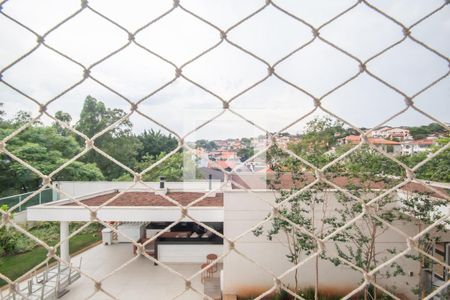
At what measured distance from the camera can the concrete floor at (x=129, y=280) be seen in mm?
5195

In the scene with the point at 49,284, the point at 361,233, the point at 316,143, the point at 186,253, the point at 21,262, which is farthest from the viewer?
the point at 186,253

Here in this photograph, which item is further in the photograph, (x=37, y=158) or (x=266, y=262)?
(x=37, y=158)

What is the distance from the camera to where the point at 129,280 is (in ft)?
19.7


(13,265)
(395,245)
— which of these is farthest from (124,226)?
(395,245)

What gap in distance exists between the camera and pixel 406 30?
24.1 inches

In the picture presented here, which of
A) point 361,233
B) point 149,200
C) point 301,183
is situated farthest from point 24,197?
point 361,233

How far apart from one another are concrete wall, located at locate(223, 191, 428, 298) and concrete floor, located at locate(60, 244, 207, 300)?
772 millimetres

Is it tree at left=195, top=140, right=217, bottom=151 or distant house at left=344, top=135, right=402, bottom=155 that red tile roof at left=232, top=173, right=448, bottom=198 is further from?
tree at left=195, top=140, right=217, bottom=151

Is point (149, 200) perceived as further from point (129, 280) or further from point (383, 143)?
point (383, 143)

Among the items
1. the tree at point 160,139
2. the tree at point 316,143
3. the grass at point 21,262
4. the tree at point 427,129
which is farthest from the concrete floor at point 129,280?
the tree at point 427,129

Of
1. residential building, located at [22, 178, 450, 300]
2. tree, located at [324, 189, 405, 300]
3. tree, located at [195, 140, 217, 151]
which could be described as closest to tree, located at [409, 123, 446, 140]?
tree, located at [195, 140, 217, 151]

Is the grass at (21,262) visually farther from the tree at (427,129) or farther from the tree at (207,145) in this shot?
the tree at (427,129)

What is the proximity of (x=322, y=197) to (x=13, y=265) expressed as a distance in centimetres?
589

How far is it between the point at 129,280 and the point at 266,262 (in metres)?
2.70
